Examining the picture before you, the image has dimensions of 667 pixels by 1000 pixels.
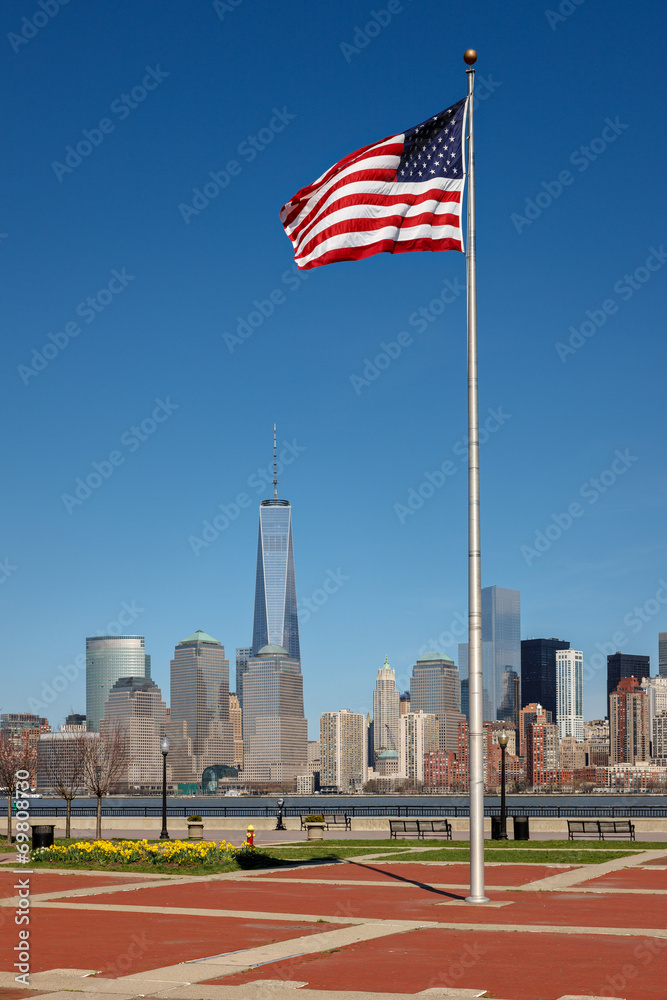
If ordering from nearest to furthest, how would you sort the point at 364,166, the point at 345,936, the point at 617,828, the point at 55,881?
the point at 345,936, the point at 364,166, the point at 55,881, the point at 617,828

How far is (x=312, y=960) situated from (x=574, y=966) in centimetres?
340

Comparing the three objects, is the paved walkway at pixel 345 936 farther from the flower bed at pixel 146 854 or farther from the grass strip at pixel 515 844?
the grass strip at pixel 515 844

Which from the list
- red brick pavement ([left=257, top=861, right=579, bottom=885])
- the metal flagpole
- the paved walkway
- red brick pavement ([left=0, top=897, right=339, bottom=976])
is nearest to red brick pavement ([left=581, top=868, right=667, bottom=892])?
the paved walkway

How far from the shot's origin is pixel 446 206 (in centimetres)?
2167

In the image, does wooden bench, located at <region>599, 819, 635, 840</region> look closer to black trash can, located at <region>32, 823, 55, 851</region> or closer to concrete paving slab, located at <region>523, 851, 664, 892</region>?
concrete paving slab, located at <region>523, 851, 664, 892</region>

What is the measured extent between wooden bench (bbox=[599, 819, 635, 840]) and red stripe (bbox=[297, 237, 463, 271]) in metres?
25.8

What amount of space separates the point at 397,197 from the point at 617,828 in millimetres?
28407

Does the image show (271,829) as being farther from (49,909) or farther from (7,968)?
(7,968)

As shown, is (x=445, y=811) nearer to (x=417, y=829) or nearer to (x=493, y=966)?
(x=417, y=829)

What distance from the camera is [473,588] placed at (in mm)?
21172

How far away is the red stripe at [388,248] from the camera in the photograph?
70.7ft

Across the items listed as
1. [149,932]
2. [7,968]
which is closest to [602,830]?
[149,932]

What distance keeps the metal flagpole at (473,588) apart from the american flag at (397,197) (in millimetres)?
708

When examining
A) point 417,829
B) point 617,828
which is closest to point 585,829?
point 617,828
